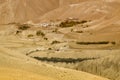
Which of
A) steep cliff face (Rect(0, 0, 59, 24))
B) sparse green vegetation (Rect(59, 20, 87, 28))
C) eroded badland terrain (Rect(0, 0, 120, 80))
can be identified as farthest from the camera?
steep cliff face (Rect(0, 0, 59, 24))

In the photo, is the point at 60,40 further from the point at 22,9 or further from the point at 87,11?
the point at 22,9

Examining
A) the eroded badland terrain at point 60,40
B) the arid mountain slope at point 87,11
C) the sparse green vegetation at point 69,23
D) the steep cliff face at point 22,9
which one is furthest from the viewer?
the steep cliff face at point 22,9

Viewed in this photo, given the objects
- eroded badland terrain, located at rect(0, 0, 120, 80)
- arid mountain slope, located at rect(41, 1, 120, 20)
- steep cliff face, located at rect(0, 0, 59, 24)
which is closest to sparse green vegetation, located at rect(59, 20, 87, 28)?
eroded badland terrain, located at rect(0, 0, 120, 80)

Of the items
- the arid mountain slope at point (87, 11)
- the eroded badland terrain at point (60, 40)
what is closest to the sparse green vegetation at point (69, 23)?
the eroded badland terrain at point (60, 40)

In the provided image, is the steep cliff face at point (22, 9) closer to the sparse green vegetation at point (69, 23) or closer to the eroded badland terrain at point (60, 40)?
the eroded badland terrain at point (60, 40)

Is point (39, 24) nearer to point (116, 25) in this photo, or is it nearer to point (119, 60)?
point (116, 25)

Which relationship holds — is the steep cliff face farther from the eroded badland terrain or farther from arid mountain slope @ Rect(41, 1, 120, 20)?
arid mountain slope @ Rect(41, 1, 120, 20)

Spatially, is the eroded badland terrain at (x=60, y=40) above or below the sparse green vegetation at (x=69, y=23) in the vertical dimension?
above

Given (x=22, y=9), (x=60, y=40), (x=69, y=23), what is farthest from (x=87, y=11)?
(x=60, y=40)
